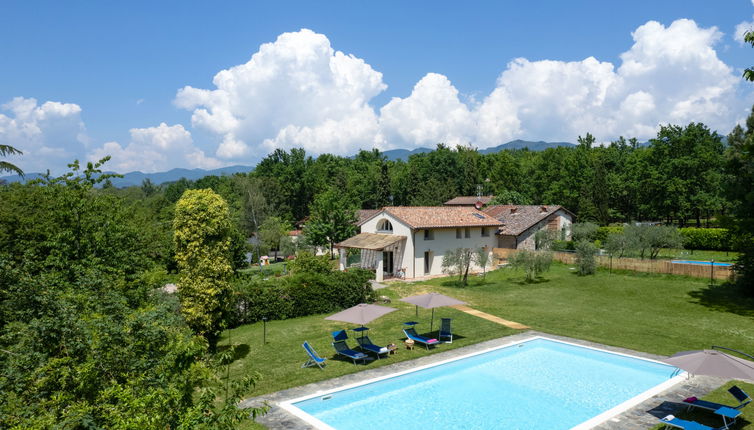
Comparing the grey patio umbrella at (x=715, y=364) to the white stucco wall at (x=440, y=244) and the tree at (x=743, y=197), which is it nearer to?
the tree at (x=743, y=197)

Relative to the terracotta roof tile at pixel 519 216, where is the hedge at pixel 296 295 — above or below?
below

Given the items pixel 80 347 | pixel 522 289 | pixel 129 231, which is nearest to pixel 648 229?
pixel 522 289

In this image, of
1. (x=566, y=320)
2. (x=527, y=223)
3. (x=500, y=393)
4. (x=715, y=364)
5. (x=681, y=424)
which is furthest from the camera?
(x=527, y=223)

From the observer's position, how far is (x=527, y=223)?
1877 inches

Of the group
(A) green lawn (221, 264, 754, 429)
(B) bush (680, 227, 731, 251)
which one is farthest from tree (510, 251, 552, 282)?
(B) bush (680, 227, 731, 251)

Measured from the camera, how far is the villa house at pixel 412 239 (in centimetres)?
3747

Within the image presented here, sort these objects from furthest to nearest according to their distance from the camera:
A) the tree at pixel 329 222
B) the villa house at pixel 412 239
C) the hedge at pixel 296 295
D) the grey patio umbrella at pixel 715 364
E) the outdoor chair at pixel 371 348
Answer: the tree at pixel 329 222
the villa house at pixel 412 239
the hedge at pixel 296 295
the outdoor chair at pixel 371 348
the grey patio umbrella at pixel 715 364

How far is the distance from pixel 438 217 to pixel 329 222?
1184 centimetres

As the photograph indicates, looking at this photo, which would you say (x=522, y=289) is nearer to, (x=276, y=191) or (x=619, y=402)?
(x=619, y=402)

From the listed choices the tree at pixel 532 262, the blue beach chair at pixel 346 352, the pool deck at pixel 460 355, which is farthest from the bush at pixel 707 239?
the blue beach chair at pixel 346 352

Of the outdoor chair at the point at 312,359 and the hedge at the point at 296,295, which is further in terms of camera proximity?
the hedge at the point at 296,295

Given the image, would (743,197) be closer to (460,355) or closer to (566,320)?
(566,320)

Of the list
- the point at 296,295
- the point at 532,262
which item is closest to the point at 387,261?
the point at 532,262

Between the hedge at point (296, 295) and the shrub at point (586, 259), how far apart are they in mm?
17886
